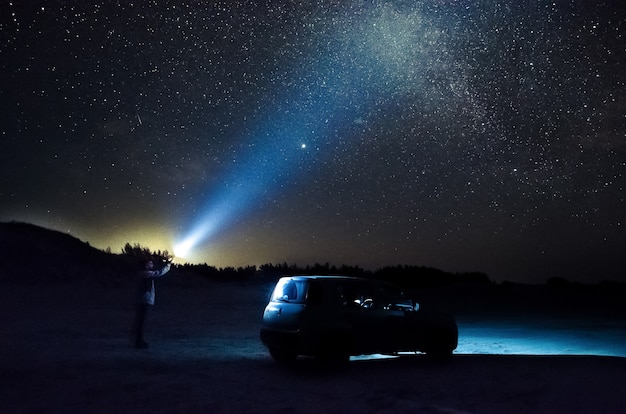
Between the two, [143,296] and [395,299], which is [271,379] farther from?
[143,296]

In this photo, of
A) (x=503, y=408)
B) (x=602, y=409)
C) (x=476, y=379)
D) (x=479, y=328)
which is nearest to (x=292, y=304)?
(x=476, y=379)

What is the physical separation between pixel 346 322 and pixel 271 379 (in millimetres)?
1910

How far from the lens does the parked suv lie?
1196cm

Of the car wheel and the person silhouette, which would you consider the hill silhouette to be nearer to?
the person silhouette

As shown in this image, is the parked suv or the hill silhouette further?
the hill silhouette

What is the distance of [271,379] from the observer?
11.0 metres

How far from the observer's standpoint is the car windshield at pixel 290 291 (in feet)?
40.3

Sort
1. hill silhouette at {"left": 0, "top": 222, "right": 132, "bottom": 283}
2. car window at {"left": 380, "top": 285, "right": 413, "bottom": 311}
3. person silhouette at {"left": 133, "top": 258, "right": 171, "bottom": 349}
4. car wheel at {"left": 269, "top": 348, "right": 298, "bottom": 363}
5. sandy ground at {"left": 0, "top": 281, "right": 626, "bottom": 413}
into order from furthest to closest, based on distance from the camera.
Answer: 1. hill silhouette at {"left": 0, "top": 222, "right": 132, "bottom": 283}
2. person silhouette at {"left": 133, "top": 258, "right": 171, "bottom": 349}
3. car wheel at {"left": 269, "top": 348, "right": 298, "bottom": 363}
4. car window at {"left": 380, "top": 285, "right": 413, "bottom": 311}
5. sandy ground at {"left": 0, "top": 281, "right": 626, "bottom": 413}

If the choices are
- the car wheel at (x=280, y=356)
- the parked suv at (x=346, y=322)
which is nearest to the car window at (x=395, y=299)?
the parked suv at (x=346, y=322)

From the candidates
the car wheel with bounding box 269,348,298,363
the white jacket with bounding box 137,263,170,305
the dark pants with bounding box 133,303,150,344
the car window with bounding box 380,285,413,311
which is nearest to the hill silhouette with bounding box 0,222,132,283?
the dark pants with bounding box 133,303,150,344

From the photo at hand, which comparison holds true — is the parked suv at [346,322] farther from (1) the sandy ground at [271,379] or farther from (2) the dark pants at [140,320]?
(2) the dark pants at [140,320]

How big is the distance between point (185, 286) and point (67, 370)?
1842 inches

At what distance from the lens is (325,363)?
11.9 meters

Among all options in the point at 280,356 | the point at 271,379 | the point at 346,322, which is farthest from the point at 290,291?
the point at 271,379
